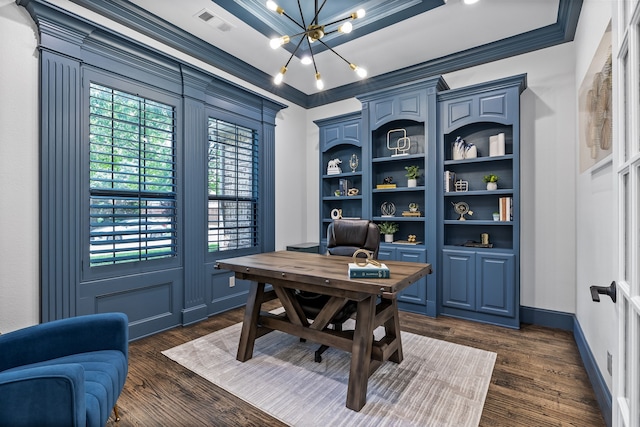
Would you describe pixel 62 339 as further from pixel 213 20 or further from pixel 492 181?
pixel 492 181

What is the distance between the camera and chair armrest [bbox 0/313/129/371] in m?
1.54

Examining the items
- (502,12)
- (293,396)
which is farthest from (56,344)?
(502,12)

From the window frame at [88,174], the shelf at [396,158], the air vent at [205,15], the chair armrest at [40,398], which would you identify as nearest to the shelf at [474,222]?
the shelf at [396,158]

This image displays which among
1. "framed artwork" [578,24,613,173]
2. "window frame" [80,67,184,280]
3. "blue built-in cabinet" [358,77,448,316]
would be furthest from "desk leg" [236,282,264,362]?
"framed artwork" [578,24,613,173]

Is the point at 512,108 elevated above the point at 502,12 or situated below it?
below

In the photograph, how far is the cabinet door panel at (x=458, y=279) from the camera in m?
3.44

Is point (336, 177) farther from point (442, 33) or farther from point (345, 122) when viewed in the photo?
point (442, 33)

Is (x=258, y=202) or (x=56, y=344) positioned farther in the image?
(x=258, y=202)

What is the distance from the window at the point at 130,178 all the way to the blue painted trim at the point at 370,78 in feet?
2.21

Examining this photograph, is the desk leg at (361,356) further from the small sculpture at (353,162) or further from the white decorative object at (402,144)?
the small sculpture at (353,162)

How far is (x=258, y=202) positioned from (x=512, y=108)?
3159mm

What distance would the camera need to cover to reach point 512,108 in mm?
3236

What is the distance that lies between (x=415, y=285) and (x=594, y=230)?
6.10 feet

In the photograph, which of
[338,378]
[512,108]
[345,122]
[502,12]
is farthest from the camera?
[345,122]
